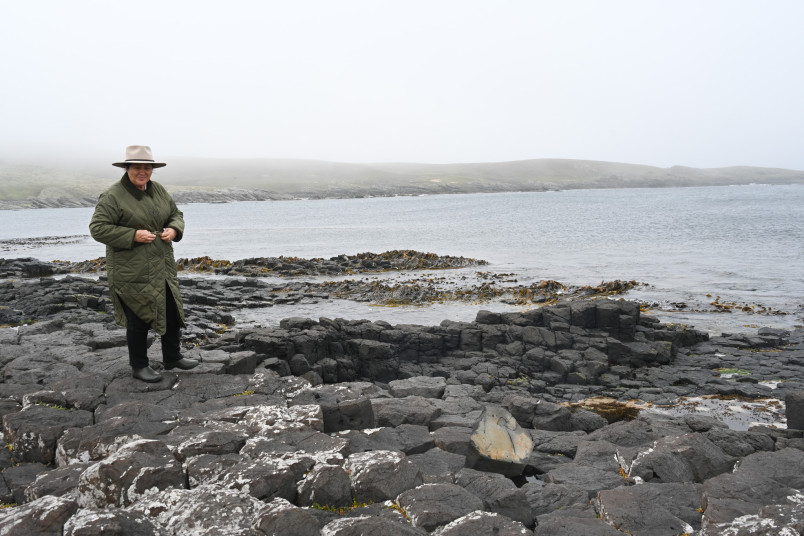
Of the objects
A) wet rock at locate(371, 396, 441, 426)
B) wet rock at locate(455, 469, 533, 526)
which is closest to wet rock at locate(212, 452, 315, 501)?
wet rock at locate(455, 469, 533, 526)

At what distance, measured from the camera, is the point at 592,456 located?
8.65 m

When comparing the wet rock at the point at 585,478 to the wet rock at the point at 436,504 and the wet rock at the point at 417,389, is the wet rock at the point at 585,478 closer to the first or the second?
the wet rock at the point at 436,504

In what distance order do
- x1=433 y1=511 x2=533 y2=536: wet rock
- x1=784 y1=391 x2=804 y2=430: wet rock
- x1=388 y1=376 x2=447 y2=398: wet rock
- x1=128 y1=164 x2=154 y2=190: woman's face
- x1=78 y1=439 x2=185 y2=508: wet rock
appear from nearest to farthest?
x1=433 y1=511 x2=533 y2=536: wet rock < x1=78 y1=439 x2=185 y2=508: wet rock < x1=128 y1=164 x2=154 y2=190: woman's face < x1=784 y1=391 x2=804 y2=430: wet rock < x1=388 y1=376 x2=447 y2=398: wet rock

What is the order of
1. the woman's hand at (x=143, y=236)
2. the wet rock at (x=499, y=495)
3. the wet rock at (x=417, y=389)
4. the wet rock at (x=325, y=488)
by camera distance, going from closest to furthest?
the wet rock at (x=325, y=488) → the wet rock at (x=499, y=495) → the woman's hand at (x=143, y=236) → the wet rock at (x=417, y=389)

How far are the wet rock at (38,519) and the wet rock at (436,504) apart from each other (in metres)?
3.14

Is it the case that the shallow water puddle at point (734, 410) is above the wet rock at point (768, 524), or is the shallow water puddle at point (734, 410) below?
below

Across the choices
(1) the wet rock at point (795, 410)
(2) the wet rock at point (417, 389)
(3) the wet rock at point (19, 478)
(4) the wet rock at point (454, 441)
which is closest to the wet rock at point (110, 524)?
(3) the wet rock at point (19, 478)

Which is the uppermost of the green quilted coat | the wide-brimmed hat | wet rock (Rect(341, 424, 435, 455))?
the wide-brimmed hat

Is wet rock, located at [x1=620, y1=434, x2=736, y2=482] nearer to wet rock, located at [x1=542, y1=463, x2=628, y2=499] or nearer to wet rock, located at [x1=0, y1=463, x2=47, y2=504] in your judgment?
wet rock, located at [x1=542, y1=463, x2=628, y2=499]

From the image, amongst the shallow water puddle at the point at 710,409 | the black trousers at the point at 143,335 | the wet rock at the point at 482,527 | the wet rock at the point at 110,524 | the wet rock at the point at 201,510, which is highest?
the black trousers at the point at 143,335

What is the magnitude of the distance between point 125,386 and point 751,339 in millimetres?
18864

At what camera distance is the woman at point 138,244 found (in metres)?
7.96

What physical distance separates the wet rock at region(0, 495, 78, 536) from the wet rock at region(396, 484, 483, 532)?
314 centimetres

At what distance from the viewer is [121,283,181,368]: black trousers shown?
28.0 ft
